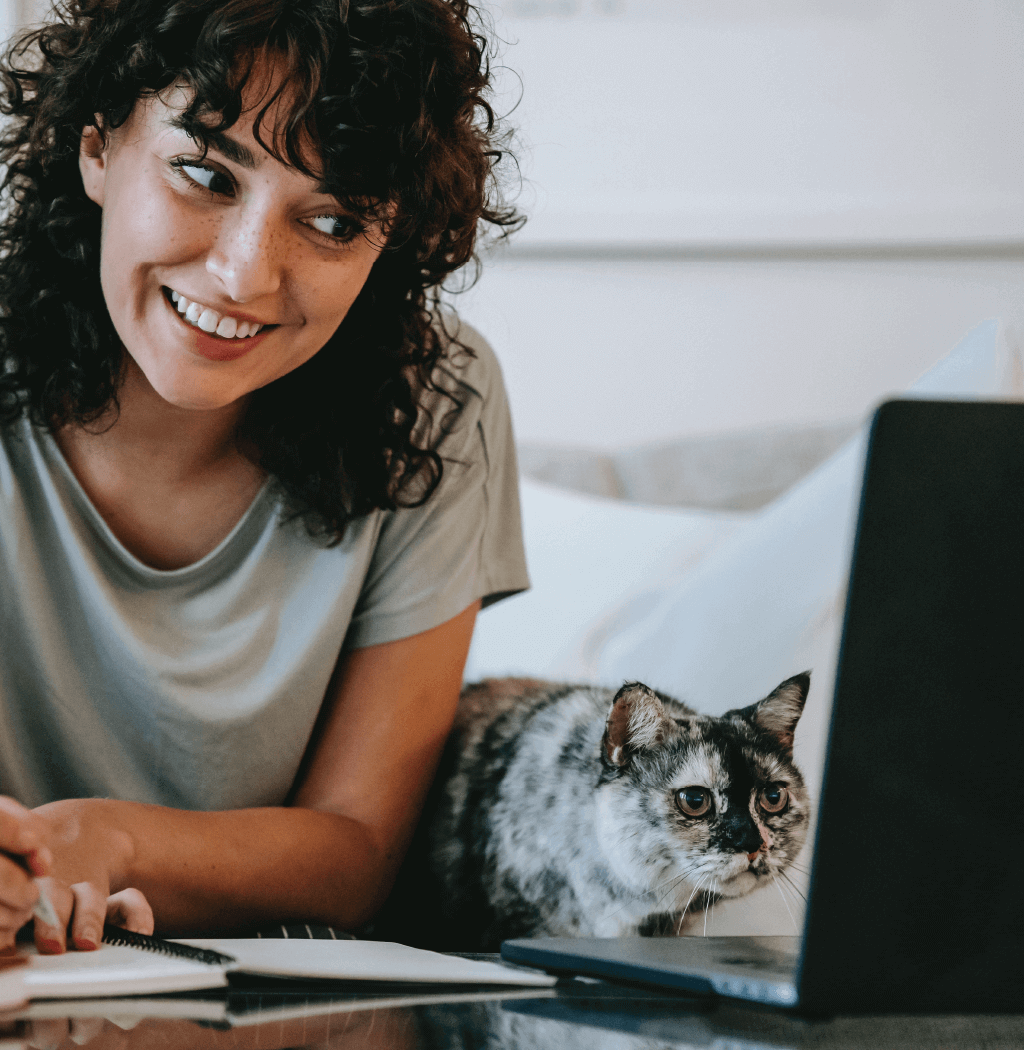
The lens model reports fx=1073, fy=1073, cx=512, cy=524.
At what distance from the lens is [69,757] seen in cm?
107

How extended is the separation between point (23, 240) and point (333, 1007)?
855 mm

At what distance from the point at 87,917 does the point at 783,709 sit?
1.56 feet

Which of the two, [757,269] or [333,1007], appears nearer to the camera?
[333,1007]

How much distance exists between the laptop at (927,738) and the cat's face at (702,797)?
27 centimetres

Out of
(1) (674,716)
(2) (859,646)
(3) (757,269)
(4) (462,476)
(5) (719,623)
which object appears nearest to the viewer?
(2) (859,646)

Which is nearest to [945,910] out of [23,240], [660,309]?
[23,240]

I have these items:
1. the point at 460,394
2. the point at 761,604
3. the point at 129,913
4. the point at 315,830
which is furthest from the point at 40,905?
the point at 761,604

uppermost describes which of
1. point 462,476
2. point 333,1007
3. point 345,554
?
point 462,476

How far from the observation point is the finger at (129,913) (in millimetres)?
697

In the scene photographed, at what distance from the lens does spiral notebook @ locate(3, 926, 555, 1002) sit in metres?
0.51

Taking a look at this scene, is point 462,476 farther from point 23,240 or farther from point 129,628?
point 23,240

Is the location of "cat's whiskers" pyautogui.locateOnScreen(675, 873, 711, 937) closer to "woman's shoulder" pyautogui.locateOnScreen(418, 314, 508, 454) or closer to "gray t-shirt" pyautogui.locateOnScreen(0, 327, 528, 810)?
"gray t-shirt" pyautogui.locateOnScreen(0, 327, 528, 810)

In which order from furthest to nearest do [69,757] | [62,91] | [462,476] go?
[462,476], [69,757], [62,91]

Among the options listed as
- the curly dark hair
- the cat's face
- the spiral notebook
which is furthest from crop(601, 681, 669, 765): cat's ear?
the curly dark hair
